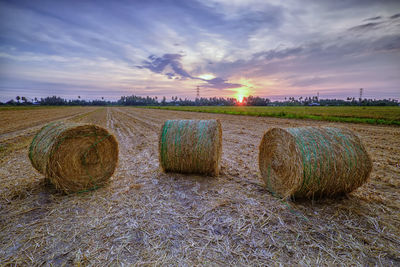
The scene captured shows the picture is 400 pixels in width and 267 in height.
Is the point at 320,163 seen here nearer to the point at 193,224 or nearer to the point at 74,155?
the point at 193,224

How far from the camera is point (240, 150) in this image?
8.15 m

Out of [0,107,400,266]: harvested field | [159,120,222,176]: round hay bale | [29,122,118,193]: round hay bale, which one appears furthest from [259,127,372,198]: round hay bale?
[29,122,118,193]: round hay bale

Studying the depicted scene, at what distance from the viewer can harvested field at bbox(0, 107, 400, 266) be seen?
2.67 meters

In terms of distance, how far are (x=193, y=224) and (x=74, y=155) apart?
10.7ft

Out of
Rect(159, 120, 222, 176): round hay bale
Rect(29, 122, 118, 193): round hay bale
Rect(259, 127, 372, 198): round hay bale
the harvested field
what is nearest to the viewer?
the harvested field

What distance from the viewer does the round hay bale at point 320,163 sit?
367 cm

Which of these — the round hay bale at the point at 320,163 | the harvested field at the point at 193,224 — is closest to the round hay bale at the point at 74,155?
the harvested field at the point at 193,224

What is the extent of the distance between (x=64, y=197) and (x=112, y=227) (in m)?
1.77

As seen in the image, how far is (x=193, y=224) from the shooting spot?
11.0 feet

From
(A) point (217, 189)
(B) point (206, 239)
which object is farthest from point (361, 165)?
(B) point (206, 239)

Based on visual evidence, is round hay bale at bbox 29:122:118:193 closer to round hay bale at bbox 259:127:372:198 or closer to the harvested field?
the harvested field

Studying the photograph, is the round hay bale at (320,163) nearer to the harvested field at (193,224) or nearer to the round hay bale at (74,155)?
the harvested field at (193,224)

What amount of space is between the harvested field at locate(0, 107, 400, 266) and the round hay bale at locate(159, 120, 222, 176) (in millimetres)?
365

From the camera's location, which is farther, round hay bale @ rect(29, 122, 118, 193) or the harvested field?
round hay bale @ rect(29, 122, 118, 193)
